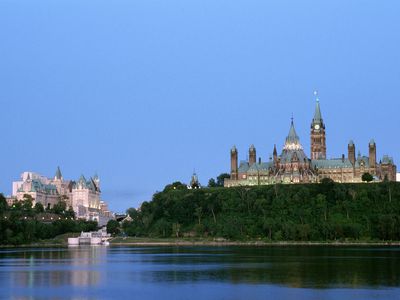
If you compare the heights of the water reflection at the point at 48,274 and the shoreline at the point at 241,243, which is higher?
the shoreline at the point at 241,243

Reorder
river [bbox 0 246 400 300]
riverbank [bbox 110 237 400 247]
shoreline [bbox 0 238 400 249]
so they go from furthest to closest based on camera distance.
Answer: riverbank [bbox 110 237 400 247], shoreline [bbox 0 238 400 249], river [bbox 0 246 400 300]

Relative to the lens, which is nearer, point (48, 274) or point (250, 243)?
point (48, 274)

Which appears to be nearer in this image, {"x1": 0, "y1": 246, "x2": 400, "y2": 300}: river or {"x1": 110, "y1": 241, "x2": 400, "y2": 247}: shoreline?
{"x1": 0, "y1": 246, "x2": 400, "y2": 300}: river

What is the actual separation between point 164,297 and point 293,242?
11672cm

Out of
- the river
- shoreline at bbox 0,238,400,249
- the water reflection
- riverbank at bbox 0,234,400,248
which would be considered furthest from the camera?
riverbank at bbox 0,234,400,248

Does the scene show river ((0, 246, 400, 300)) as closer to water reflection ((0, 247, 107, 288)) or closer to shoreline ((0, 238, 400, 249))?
water reflection ((0, 247, 107, 288))

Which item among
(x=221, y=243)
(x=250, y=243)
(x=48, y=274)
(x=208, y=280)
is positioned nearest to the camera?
(x=208, y=280)

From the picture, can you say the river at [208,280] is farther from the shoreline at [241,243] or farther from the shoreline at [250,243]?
the shoreline at [250,243]

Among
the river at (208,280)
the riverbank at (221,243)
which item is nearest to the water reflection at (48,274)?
the river at (208,280)

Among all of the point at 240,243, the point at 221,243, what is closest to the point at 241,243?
the point at 240,243

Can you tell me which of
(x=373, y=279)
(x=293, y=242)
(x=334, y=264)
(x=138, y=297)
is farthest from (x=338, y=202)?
(x=138, y=297)

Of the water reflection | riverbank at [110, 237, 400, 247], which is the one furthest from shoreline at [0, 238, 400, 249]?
the water reflection

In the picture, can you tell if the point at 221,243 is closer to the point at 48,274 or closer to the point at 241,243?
the point at 241,243

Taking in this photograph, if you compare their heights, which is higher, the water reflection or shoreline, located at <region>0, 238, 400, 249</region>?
shoreline, located at <region>0, 238, 400, 249</region>
